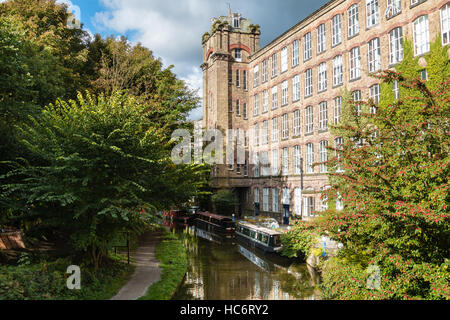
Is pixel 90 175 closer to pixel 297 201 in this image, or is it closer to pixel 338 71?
pixel 338 71

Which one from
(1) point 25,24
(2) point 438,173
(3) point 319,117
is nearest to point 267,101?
(3) point 319,117

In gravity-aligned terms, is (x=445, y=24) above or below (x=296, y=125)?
above

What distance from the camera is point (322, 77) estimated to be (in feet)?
96.2

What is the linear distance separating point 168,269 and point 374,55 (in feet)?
66.5

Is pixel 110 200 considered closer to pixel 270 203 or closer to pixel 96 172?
pixel 96 172

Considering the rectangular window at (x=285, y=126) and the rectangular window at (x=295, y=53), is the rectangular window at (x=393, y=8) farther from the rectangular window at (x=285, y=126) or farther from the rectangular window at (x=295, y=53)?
the rectangular window at (x=285, y=126)

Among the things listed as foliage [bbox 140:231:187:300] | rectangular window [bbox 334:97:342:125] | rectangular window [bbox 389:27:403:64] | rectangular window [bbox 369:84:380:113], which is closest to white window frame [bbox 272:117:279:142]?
rectangular window [bbox 334:97:342:125]

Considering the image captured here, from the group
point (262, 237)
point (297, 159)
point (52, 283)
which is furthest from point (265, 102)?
point (52, 283)

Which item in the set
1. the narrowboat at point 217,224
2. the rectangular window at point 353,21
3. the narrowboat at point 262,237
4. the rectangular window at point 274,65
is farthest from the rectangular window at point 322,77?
the narrowboat at point 217,224

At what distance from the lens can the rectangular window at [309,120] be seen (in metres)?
30.4

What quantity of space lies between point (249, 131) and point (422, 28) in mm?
22095

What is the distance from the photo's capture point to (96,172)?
13078mm

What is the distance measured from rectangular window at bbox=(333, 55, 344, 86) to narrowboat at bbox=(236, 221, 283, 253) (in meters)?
13.3

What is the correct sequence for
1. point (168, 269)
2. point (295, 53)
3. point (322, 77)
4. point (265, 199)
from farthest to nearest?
1. point (265, 199)
2. point (295, 53)
3. point (322, 77)
4. point (168, 269)
